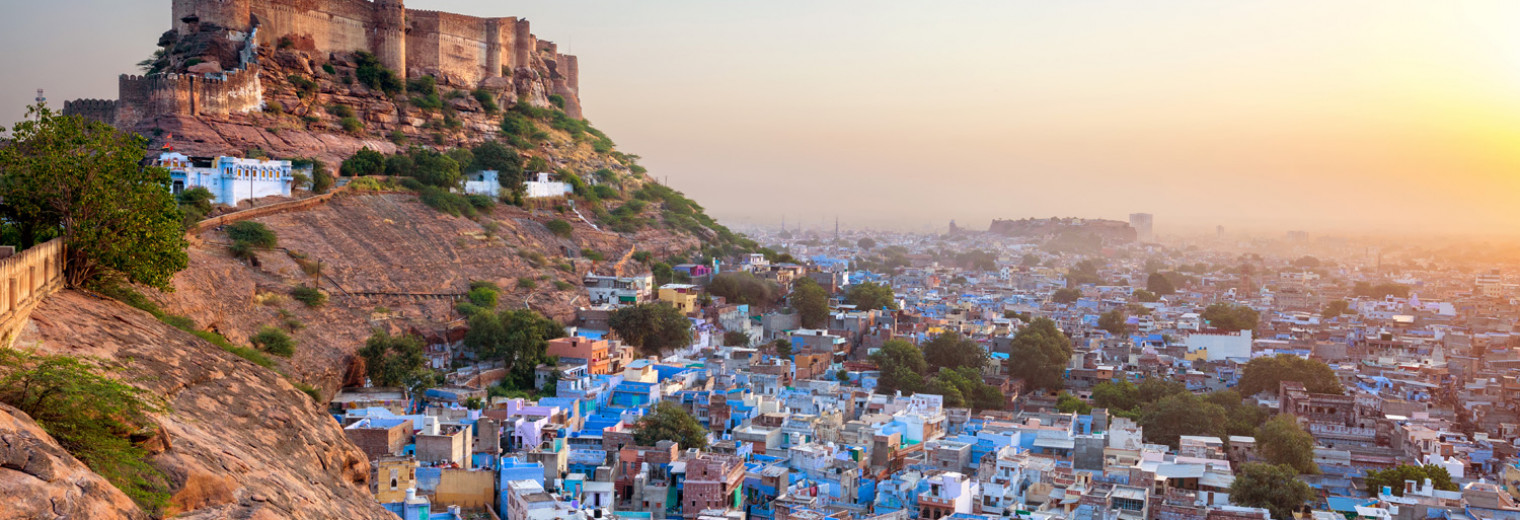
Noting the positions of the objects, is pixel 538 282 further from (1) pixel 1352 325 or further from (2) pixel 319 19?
(1) pixel 1352 325

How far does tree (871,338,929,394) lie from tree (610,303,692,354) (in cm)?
276

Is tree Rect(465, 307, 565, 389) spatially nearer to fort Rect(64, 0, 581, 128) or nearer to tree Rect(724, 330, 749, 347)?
tree Rect(724, 330, 749, 347)

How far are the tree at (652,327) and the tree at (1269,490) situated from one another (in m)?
8.07

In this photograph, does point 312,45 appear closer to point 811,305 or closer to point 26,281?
point 811,305

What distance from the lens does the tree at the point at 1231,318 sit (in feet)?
83.7

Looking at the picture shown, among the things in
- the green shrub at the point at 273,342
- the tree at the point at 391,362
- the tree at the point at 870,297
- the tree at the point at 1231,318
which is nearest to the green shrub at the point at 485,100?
the tree at the point at 870,297

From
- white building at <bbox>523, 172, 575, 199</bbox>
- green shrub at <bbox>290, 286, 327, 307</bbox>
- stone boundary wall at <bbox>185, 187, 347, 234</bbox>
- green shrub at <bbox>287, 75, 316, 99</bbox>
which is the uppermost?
green shrub at <bbox>287, 75, 316, 99</bbox>

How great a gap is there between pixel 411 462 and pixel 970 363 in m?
10.9

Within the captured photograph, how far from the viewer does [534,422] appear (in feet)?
40.5

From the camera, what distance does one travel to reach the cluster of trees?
17328 mm

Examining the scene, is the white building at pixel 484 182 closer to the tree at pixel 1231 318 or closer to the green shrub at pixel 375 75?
the green shrub at pixel 375 75

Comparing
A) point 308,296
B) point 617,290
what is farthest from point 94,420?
point 617,290

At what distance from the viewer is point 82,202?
645cm

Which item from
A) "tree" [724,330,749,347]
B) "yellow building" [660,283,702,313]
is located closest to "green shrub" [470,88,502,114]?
"yellow building" [660,283,702,313]
